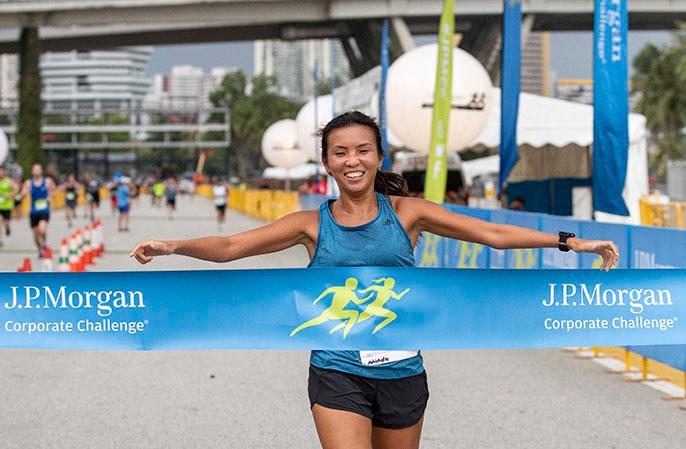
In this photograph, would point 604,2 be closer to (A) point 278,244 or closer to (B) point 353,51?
(A) point 278,244

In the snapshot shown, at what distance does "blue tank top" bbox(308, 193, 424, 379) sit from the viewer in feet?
13.6

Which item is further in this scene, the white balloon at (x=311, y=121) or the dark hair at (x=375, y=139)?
the white balloon at (x=311, y=121)

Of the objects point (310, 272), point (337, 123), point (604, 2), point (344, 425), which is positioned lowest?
point (344, 425)

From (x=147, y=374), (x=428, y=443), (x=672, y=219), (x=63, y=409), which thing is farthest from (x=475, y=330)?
(x=672, y=219)

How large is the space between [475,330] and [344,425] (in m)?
1.00

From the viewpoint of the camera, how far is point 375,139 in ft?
13.8

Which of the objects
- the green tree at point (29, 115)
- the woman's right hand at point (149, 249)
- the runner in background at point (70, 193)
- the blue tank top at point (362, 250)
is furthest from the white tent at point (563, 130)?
the green tree at point (29, 115)

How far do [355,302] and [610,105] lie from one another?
337 inches

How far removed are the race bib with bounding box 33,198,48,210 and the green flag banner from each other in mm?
7754

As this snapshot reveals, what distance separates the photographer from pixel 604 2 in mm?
12961

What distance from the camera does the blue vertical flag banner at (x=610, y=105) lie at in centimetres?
1252

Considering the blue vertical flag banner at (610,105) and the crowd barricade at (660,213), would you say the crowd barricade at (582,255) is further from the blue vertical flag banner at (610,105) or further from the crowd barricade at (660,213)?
the crowd barricade at (660,213)

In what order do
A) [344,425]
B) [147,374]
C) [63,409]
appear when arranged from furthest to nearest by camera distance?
[147,374] < [63,409] < [344,425]

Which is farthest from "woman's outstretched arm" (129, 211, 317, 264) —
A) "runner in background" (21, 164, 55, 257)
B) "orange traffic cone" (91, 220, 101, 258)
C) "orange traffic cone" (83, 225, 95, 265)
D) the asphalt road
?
"orange traffic cone" (91, 220, 101, 258)
